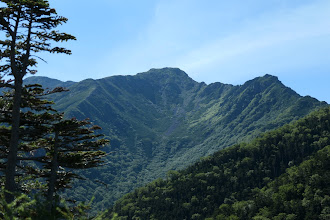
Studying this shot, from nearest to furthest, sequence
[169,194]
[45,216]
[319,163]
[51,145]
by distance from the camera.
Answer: [45,216], [51,145], [319,163], [169,194]

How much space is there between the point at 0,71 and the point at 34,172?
686 cm

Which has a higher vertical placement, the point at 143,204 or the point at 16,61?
the point at 16,61

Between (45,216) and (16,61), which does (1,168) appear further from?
(45,216)

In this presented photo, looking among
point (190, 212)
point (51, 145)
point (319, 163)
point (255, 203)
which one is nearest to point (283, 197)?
point (255, 203)

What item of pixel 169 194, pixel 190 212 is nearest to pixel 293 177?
pixel 190 212

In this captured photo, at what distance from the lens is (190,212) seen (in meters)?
178

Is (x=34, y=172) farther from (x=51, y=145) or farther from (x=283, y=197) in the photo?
(x=283, y=197)

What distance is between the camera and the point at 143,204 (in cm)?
18738

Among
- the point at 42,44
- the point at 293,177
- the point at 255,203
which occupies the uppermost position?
the point at 42,44

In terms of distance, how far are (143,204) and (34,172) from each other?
179 meters

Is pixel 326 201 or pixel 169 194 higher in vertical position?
pixel 326 201

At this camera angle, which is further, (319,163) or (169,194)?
(169,194)

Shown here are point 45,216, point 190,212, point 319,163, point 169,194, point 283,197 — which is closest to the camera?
point 45,216

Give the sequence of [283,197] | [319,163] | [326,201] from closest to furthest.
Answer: [326,201] → [283,197] → [319,163]
